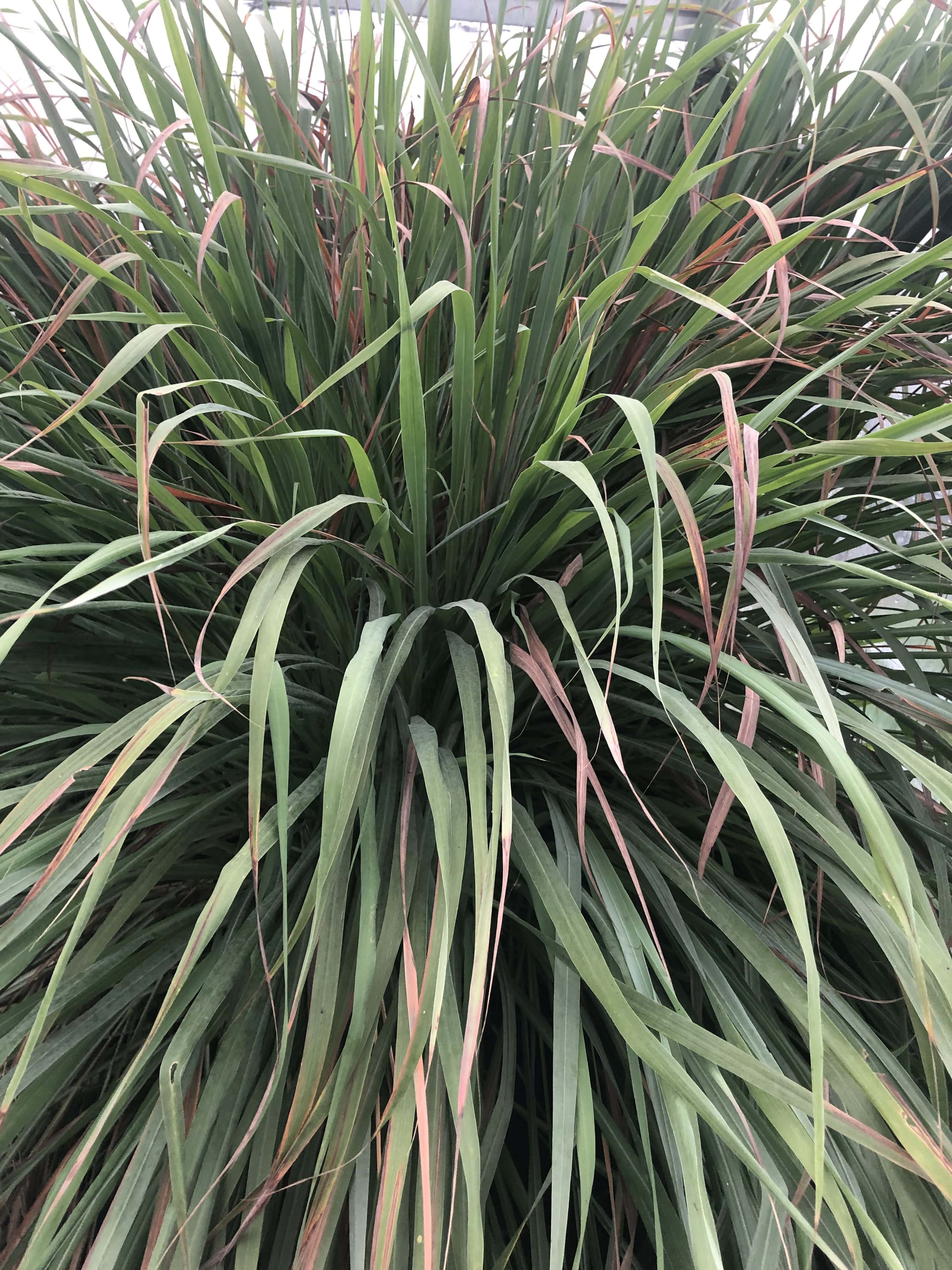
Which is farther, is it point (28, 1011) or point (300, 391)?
point (300, 391)

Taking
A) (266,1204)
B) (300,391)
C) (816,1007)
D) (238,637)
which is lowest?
(266,1204)

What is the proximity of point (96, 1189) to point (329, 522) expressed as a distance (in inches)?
13.6

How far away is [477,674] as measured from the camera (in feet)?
1.15

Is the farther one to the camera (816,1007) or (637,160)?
(637,160)

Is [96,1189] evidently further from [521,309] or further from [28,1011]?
[521,309]

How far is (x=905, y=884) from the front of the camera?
0.26 metres

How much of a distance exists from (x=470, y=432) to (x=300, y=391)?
0.12 metres

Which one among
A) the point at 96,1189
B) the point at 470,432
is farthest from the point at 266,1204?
the point at 470,432

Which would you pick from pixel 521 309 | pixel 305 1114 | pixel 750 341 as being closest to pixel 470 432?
pixel 521 309

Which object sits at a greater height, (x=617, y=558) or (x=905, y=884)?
(x=617, y=558)

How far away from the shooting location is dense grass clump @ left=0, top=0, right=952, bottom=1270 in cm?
28

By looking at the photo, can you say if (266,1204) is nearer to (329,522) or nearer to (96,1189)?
(96,1189)

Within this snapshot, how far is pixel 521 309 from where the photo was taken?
43cm

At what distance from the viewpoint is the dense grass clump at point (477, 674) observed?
0.28m
